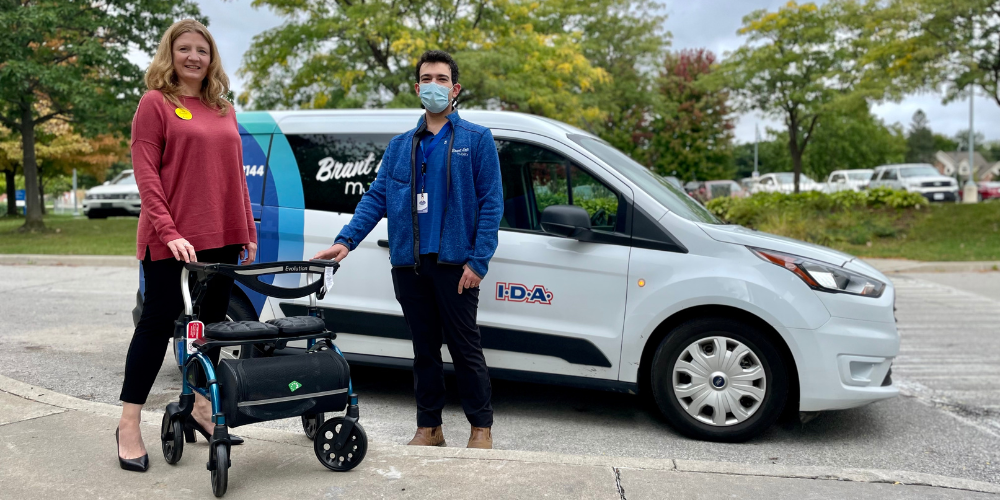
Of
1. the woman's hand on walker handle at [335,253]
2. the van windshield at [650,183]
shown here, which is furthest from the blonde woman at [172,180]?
the van windshield at [650,183]

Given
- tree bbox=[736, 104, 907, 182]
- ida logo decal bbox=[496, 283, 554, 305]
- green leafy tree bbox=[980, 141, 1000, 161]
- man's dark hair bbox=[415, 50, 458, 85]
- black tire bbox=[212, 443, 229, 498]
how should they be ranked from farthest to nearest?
1. green leafy tree bbox=[980, 141, 1000, 161]
2. tree bbox=[736, 104, 907, 182]
3. ida logo decal bbox=[496, 283, 554, 305]
4. man's dark hair bbox=[415, 50, 458, 85]
5. black tire bbox=[212, 443, 229, 498]

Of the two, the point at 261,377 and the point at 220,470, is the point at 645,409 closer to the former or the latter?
the point at 261,377

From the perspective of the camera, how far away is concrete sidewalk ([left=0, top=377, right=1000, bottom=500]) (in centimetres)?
299

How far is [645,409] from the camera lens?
5051 millimetres

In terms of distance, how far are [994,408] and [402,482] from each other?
423cm

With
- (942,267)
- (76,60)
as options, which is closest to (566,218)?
(942,267)

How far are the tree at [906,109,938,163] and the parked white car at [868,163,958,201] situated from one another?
78170 mm

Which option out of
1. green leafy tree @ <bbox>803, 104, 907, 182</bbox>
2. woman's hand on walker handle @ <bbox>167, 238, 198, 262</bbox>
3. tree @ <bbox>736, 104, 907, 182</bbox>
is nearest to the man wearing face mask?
woman's hand on walker handle @ <bbox>167, 238, 198, 262</bbox>

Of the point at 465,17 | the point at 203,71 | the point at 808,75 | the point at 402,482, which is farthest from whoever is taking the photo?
the point at 808,75

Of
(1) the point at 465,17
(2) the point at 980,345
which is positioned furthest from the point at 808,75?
(2) the point at 980,345

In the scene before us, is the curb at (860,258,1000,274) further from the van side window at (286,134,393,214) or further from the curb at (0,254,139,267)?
the curb at (0,254,139,267)

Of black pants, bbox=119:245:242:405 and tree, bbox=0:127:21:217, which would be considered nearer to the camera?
black pants, bbox=119:245:242:405

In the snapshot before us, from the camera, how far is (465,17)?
1909 cm

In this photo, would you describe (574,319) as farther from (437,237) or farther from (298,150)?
(298,150)
